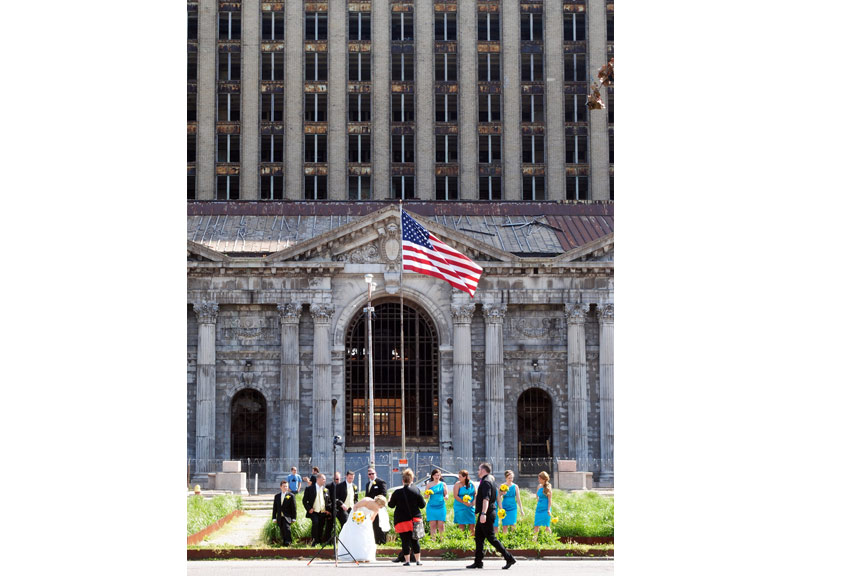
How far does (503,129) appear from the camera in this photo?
58156mm

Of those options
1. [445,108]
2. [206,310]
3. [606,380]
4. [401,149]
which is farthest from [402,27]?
[606,380]

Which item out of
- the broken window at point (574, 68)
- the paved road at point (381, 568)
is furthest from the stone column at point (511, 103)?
the paved road at point (381, 568)

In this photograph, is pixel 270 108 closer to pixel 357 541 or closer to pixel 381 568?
pixel 357 541

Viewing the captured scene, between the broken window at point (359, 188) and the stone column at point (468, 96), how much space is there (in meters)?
4.85

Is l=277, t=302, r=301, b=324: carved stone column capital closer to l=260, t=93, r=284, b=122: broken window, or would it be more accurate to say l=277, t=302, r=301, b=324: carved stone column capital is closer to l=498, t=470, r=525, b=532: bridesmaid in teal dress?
l=260, t=93, r=284, b=122: broken window

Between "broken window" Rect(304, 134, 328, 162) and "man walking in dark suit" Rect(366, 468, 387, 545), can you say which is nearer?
"man walking in dark suit" Rect(366, 468, 387, 545)

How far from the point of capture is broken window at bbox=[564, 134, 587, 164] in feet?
192

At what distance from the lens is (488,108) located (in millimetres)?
58250

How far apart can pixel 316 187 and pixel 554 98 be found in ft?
43.8

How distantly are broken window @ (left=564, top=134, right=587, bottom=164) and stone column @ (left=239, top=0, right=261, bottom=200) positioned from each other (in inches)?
641

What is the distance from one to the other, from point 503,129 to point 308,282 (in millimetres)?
15826

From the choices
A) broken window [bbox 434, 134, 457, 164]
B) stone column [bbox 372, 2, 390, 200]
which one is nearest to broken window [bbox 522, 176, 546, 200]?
broken window [bbox 434, 134, 457, 164]

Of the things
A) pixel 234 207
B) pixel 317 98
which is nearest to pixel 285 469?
pixel 234 207

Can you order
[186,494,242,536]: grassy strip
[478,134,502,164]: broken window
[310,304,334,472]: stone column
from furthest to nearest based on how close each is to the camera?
[478,134,502,164]: broken window
[310,304,334,472]: stone column
[186,494,242,536]: grassy strip
